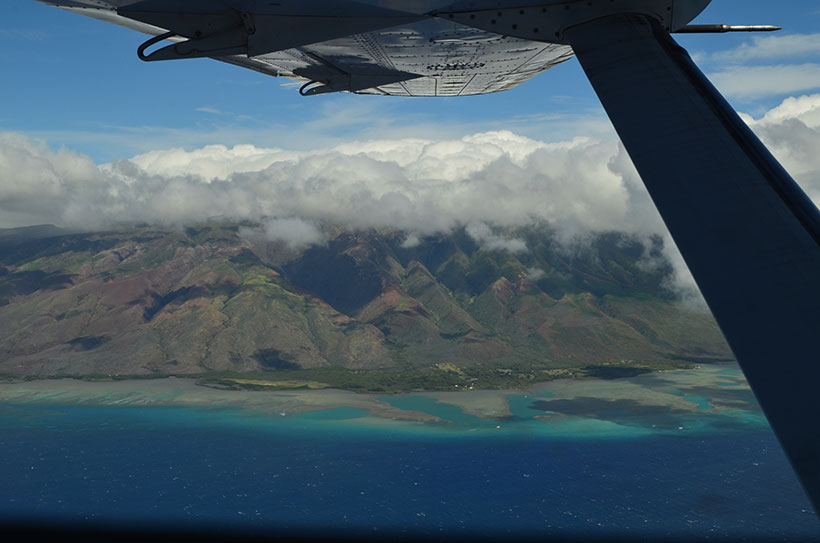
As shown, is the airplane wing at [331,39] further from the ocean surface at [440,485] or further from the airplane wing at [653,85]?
the ocean surface at [440,485]

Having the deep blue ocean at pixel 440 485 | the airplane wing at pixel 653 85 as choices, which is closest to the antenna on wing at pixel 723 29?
the airplane wing at pixel 653 85

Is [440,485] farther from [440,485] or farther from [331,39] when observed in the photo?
[331,39]

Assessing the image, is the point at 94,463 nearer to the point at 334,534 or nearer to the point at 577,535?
the point at 577,535

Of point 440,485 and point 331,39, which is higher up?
point 331,39

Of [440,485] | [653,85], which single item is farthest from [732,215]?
[440,485]

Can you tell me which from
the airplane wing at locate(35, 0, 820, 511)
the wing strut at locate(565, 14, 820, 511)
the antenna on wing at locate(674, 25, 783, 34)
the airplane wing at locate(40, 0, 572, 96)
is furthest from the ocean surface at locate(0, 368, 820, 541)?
the wing strut at locate(565, 14, 820, 511)

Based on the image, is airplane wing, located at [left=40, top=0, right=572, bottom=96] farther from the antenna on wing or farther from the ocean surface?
the ocean surface
